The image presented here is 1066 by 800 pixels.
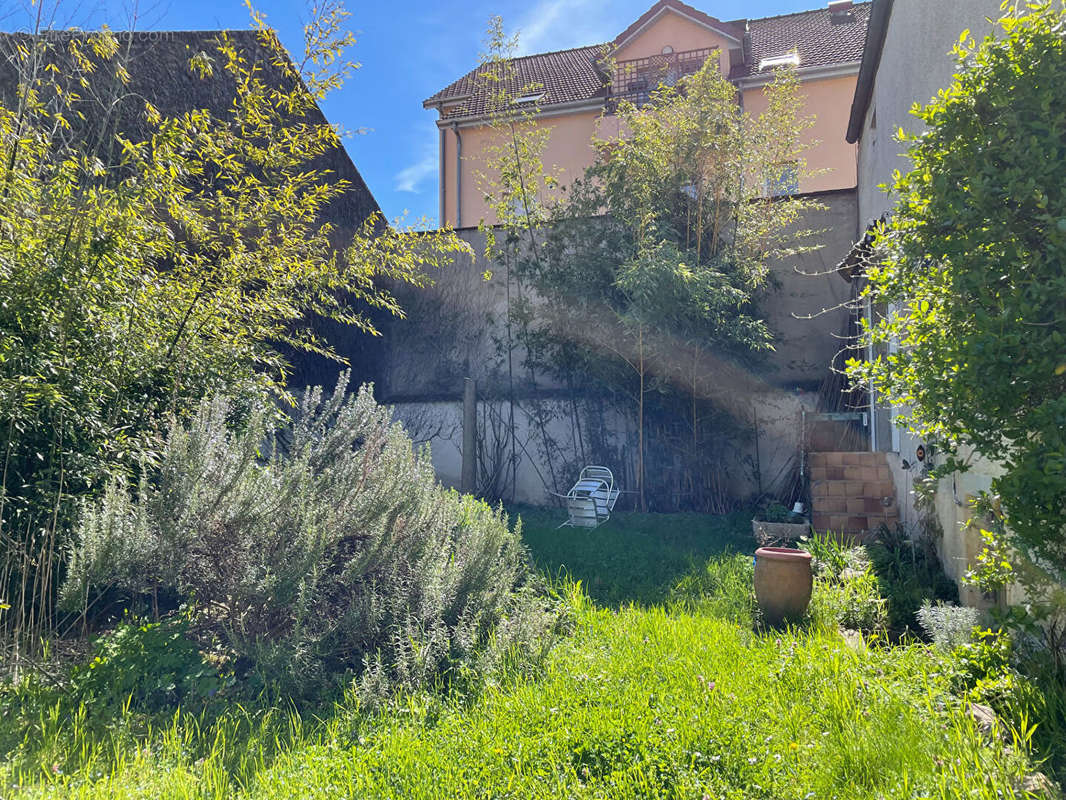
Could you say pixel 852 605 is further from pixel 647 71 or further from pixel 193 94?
pixel 647 71

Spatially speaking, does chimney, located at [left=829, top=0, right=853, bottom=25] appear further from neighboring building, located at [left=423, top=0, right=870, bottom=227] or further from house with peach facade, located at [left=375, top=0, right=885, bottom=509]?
house with peach facade, located at [left=375, top=0, right=885, bottom=509]

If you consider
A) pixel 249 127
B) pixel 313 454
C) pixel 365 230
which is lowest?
pixel 313 454

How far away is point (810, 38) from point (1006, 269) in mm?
12871

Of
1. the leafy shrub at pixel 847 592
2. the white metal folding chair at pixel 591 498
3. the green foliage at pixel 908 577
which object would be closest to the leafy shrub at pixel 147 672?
the leafy shrub at pixel 847 592

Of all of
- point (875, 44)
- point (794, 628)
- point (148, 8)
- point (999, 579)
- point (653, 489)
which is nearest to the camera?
point (999, 579)

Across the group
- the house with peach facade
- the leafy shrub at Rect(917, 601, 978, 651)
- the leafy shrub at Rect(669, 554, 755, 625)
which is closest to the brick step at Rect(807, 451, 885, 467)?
the house with peach facade

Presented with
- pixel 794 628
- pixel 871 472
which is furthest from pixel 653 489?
pixel 794 628

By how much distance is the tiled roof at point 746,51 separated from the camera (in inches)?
456

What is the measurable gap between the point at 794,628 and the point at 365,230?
422cm

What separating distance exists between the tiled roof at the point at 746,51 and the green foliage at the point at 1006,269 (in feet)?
32.6

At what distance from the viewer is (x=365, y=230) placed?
17.0 ft

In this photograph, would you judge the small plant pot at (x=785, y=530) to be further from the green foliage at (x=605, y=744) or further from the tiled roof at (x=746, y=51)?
the tiled roof at (x=746, y=51)

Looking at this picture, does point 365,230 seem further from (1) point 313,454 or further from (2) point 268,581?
(2) point 268,581

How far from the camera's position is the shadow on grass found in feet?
13.2
